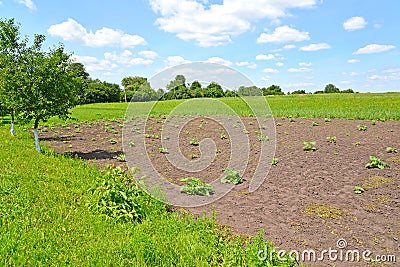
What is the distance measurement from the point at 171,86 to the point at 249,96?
1.79m

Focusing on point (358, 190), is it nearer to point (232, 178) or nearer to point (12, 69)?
point (232, 178)

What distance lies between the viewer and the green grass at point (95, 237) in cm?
392

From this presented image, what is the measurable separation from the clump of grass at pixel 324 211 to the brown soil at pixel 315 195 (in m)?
0.02

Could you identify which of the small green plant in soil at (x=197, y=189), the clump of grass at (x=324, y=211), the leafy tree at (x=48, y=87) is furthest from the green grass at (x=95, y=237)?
the leafy tree at (x=48, y=87)

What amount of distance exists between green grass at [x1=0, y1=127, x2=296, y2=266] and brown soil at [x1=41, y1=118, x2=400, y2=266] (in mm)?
659

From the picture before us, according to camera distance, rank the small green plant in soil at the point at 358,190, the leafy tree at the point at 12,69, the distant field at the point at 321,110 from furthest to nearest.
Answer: the distant field at the point at 321,110 → the leafy tree at the point at 12,69 → the small green plant in soil at the point at 358,190

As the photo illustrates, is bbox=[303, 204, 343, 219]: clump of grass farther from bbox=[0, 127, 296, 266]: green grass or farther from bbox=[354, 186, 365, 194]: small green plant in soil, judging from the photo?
bbox=[0, 127, 296, 266]: green grass

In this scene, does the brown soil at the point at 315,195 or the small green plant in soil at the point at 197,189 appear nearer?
the brown soil at the point at 315,195

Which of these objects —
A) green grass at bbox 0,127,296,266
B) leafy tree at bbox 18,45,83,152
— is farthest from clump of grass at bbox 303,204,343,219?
leafy tree at bbox 18,45,83,152

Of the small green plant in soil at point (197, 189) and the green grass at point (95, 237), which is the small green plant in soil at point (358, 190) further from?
the green grass at point (95, 237)

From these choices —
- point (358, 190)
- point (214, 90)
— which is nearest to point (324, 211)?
point (358, 190)

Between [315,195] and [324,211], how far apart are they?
86 cm

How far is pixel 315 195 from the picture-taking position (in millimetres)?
6230

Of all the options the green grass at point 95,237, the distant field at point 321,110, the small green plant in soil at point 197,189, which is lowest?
the green grass at point 95,237
